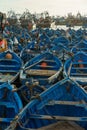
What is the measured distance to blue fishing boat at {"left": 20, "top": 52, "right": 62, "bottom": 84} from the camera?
41.4 ft

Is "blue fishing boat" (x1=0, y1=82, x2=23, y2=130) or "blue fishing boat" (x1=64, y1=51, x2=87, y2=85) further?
"blue fishing boat" (x1=64, y1=51, x2=87, y2=85)

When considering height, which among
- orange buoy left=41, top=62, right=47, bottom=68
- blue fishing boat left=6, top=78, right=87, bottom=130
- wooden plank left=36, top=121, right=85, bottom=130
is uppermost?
orange buoy left=41, top=62, right=47, bottom=68

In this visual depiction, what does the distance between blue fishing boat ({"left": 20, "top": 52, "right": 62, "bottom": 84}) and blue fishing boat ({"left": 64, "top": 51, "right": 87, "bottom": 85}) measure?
427 mm

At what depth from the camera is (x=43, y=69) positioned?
14.0 meters

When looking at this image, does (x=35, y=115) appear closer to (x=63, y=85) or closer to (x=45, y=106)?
(x=45, y=106)

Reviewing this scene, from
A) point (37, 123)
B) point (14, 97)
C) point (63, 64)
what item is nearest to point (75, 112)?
point (37, 123)

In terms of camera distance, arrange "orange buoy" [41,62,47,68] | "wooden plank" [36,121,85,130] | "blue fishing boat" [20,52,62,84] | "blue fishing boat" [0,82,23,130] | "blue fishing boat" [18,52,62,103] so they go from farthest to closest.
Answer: "orange buoy" [41,62,47,68] → "blue fishing boat" [20,52,62,84] → "blue fishing boat" [18,52,62,103] → "blue fishing boat" [0,82,23,130] → "wooden plank" [36,121,85,130]

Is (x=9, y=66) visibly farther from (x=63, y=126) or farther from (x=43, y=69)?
(x=63, y=126)

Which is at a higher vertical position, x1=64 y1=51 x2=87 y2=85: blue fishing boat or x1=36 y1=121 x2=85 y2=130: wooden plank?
x1=64 y1=51 x2=87 y2=85: blue fishing boat

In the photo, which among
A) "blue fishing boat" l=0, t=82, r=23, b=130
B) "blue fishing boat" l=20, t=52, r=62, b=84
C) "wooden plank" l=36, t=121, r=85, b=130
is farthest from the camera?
"blue fishing boat" l=20, t=52, r=62, b=84

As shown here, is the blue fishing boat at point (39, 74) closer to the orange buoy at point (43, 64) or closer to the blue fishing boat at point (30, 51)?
the orange buoy at point (43, 64)

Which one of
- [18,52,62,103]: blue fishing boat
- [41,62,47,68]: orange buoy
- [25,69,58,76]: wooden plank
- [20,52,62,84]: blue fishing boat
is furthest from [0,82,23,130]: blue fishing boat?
[41,62,47,68]: orange buoy

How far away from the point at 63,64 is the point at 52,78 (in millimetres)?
2350

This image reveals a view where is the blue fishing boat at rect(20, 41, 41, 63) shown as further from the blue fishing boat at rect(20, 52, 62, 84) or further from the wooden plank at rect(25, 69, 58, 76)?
the wooden plank at rect(25, 69, 58, 76)
